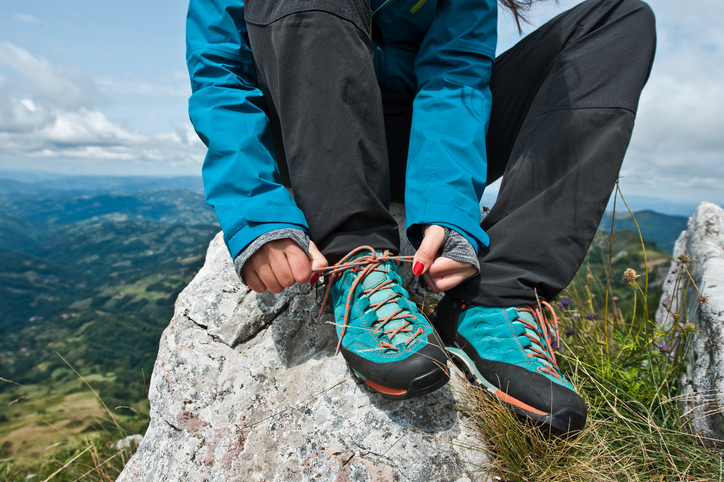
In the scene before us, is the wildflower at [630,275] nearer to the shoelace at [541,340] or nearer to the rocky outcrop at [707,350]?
the rocky outcrop at [707,350]

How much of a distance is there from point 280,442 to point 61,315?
15280 cm

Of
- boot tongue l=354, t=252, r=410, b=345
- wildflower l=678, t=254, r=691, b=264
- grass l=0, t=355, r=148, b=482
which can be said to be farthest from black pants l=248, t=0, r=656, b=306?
grass l=0, t=355, r=148, b=482

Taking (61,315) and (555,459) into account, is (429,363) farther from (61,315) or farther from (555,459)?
(61,315)

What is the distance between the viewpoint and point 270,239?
1342 mm

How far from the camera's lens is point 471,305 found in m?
1.59

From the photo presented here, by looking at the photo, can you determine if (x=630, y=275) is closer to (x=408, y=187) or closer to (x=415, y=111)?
(x=408, y=187)

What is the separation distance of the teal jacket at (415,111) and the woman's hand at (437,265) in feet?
0.23

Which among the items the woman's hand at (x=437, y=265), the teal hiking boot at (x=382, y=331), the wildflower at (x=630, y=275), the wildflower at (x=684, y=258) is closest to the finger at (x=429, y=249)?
the woman's hand at (x=437, y=265)

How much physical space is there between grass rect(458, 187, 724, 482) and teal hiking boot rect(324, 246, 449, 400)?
1.08 ft

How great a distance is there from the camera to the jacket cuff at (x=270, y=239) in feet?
4.42

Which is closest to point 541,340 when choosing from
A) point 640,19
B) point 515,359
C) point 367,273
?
point 515,359

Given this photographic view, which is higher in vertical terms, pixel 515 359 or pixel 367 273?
pixel 367 273

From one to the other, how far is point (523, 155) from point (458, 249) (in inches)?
25.9

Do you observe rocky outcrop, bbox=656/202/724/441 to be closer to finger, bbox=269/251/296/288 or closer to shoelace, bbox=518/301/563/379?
shoelace, bbox=518/301/563/379
